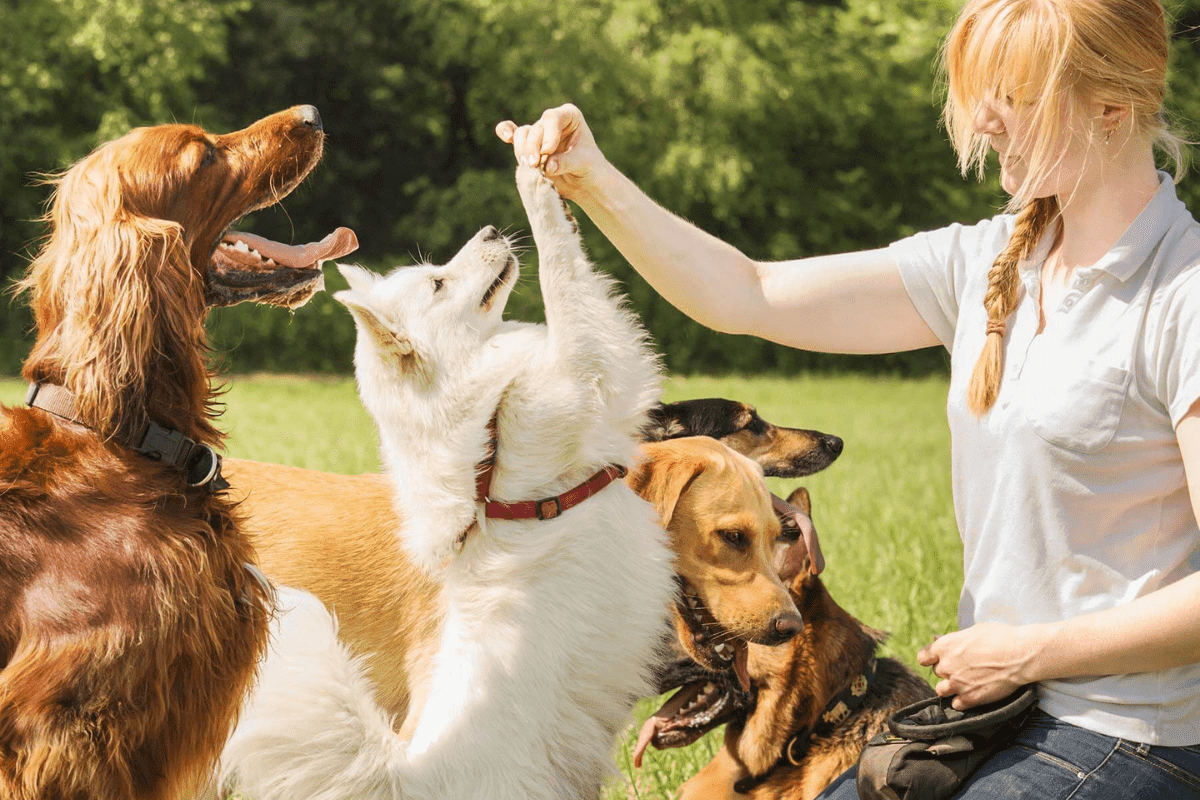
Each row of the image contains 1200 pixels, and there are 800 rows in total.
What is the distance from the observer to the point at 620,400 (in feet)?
9.08

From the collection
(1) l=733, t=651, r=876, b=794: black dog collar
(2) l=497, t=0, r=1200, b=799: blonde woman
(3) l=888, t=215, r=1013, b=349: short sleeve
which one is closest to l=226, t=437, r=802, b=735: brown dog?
(1) l=733, t=651, r=876, b=794: black dog collar

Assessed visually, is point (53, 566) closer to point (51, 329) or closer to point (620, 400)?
point (51, 329)

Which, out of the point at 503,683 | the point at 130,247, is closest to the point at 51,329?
the point at 130,247

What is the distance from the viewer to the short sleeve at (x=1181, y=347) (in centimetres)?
216

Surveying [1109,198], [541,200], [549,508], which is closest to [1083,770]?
[1109,198]

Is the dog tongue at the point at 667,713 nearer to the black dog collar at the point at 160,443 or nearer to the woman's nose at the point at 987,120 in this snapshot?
the black dog collar at the point at 160,443

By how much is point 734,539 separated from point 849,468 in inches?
291

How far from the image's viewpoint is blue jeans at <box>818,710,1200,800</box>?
7.26ft

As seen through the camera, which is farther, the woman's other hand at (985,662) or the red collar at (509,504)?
the red collar at (509,504)

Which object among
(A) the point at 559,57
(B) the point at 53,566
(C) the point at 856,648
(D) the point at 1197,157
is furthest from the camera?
(A) the point at 559,57

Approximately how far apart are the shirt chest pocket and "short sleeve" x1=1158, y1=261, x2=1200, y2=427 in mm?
77

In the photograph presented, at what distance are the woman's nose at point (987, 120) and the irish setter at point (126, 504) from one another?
1.67m

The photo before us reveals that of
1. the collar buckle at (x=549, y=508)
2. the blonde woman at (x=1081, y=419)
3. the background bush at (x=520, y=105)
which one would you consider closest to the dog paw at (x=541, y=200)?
the collar buckle at (x=549, y=508)

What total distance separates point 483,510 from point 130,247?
99cm
